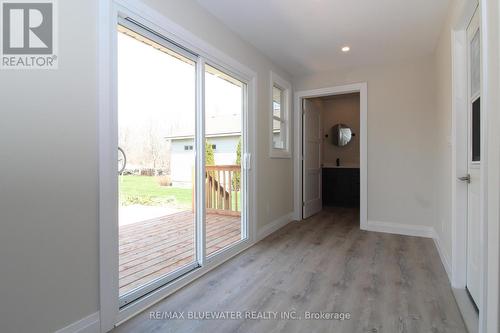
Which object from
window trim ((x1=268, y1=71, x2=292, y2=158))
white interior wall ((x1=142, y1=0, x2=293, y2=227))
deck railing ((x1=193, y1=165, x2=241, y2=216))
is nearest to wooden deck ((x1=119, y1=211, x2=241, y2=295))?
deck railing ((x1=193, y1=165, x2=241, y2=216))

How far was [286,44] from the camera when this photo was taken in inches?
128

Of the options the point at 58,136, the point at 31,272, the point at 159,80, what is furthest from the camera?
the point at 159,80

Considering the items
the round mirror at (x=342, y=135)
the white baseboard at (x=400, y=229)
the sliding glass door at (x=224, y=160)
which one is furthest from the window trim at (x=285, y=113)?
the round mirror at (x=342, y=135)

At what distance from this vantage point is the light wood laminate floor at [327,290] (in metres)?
1.65

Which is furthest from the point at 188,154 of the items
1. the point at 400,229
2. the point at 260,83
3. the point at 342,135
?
the point at 342,135

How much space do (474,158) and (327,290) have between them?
1483 millimetres

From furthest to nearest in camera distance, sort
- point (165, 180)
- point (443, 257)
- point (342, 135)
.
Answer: point (342, 135) < point (165, 180) < point (443, 257)

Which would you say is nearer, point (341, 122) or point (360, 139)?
point (360, 139)

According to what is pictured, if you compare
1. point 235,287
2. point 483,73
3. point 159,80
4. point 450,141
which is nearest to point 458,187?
point 450,141

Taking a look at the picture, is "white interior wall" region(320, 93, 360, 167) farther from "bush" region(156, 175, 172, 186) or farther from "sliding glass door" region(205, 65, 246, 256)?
"bush" region(156, 175, 172, 186)

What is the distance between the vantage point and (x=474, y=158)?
1888 mm

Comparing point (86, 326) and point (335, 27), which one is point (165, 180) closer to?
point (86, 326)

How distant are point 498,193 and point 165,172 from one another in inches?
113

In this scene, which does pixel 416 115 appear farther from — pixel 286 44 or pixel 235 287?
pixel 235 287
